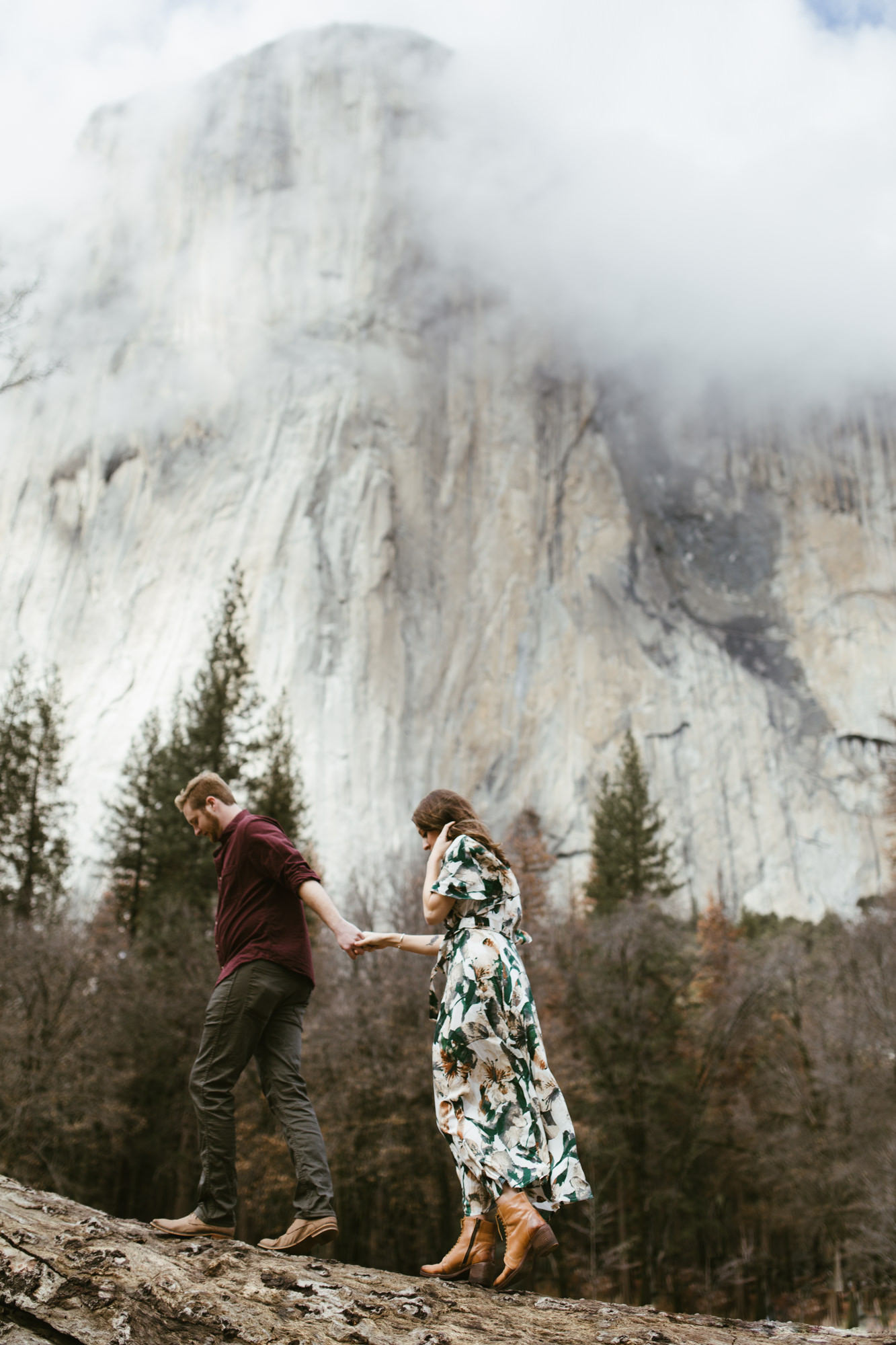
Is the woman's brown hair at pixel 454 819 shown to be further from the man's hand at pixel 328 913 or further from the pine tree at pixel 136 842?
the pine tree at pixel 136 842

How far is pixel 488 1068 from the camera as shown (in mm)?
4109

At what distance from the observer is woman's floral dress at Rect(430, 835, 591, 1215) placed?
3949mm

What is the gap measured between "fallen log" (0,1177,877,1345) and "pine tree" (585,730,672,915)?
30855mm

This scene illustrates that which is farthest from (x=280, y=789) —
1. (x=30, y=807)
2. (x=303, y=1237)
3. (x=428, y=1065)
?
(x=303, y=1237)

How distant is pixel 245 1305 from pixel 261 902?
1.63 m

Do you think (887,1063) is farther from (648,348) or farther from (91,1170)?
(648,348)

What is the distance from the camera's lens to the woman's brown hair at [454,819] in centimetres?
432

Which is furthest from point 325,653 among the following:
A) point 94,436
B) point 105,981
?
point 105,981

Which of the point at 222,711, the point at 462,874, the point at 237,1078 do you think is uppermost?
the point at 222,711

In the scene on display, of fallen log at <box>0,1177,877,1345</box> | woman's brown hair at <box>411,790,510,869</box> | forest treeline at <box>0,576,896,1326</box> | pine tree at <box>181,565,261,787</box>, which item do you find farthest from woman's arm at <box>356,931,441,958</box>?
pine tree at <box>181,565,261,787</box>

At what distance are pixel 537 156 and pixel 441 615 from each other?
2757 cm

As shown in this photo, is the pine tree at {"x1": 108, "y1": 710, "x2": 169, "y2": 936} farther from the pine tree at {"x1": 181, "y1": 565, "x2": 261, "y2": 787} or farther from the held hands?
the held hands

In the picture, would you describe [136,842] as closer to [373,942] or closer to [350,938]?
[373,942]

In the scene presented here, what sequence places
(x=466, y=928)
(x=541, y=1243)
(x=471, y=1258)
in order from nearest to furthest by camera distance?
(x=541, y=1243) → (x=471, y=1258) → (x=466, y=928)
